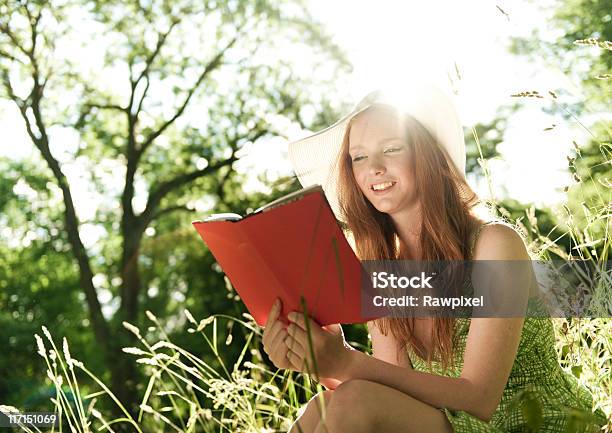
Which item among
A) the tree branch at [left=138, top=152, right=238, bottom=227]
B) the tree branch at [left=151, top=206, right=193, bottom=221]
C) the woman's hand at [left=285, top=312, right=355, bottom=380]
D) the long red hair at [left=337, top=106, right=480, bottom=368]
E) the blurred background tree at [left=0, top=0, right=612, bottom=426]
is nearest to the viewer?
the woman's hand at [left=285, top=312, right=355, bottom=380]

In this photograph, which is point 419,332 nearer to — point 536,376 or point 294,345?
point 536,376

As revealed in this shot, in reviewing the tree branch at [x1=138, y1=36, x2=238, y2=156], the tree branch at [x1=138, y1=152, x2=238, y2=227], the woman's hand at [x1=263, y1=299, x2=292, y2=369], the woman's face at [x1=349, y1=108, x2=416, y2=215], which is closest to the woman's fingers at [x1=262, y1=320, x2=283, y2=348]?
the woman's hand at [x1=263, y1=299, x2=292, y2=369]

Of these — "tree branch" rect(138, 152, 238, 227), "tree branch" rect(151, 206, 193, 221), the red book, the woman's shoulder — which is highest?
the red book

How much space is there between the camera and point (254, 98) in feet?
45.3

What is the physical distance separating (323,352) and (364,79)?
827 mm

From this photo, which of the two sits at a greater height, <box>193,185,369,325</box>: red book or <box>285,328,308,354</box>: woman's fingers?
<box>193,185,369,325</box>: red book

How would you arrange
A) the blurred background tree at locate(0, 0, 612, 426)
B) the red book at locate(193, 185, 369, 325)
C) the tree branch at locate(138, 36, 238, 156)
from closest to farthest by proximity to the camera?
the red book at locate(193, 185, 369, 325)
the blurred background tree at locate(0, 0, 612, 426)
the tree branch at locate(138, 36, 238, 156)

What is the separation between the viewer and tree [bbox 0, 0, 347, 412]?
12570 mm

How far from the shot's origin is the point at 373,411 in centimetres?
147

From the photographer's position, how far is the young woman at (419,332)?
1.53 meters

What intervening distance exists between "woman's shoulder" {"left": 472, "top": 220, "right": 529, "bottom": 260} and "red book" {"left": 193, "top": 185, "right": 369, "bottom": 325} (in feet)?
1.29

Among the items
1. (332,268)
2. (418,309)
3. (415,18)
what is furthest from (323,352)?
(415,18)

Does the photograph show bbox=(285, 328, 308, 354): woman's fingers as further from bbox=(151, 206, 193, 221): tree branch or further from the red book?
bbox=(151, 206, 193, 221): tree branch

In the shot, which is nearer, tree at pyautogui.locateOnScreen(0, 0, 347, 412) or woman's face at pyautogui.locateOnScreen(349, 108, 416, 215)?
woman's face at pyautogui.locateOnScreen(349, 108, 416, 215)
